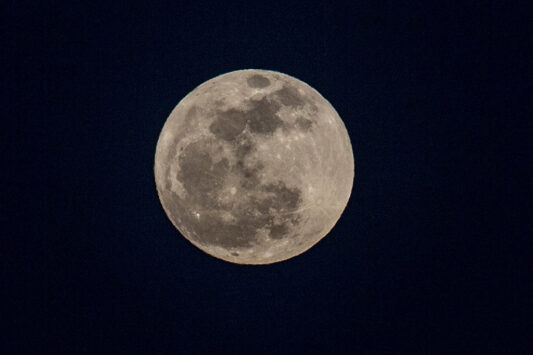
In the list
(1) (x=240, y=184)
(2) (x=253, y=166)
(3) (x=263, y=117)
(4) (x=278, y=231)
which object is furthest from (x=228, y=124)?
(4) (x=278, y=231)

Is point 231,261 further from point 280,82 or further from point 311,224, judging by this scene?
point 280,82

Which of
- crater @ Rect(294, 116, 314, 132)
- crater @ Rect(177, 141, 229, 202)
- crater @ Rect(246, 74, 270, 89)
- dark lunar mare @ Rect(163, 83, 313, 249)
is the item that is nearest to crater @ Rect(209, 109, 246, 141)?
dark lunar mare @ Rect(163, 83, 313, 249)

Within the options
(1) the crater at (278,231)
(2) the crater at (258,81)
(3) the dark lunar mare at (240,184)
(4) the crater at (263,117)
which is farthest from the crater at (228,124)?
(1) the crater at (278,231)

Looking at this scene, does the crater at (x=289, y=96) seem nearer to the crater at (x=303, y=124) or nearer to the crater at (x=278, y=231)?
the crater at (x=303, y=124)

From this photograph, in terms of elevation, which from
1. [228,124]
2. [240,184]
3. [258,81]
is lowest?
[240,184]

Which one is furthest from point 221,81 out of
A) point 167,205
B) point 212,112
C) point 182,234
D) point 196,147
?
point 182,234

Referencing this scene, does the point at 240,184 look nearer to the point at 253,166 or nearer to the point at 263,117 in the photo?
the point at 253,166

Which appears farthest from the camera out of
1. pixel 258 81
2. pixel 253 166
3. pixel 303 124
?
pixel 258 81
